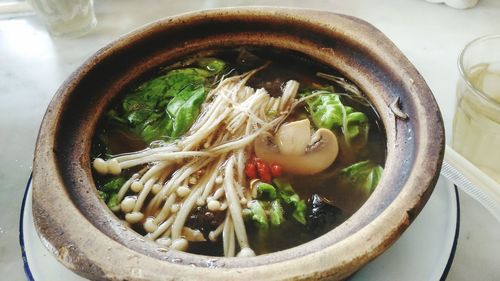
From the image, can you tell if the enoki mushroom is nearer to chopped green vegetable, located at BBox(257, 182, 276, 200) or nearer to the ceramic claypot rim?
chopped green vegetable, located at BBox(257, 182, 276, 200)

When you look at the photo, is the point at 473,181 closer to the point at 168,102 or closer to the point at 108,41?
the point at 168,102

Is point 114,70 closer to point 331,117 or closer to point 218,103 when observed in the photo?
point 218,103

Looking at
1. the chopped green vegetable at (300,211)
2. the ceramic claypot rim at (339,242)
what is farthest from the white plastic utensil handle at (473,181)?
the chopped green vegetable at (300,211)

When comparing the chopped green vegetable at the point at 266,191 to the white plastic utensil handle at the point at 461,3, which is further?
the white plastic utensil handle at the point at 461,3

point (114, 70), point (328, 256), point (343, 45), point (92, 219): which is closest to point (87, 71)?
point (114, 70)

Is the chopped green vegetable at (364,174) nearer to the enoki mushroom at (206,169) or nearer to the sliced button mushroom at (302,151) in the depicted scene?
the sliced button mushroom at (302,151)

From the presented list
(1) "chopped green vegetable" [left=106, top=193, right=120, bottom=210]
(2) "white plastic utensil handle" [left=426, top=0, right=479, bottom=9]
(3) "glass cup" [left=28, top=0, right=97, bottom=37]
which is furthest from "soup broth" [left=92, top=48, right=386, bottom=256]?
(2) "white plastic utensil handle" [left=426, top=0, right=479, bottom=9]
